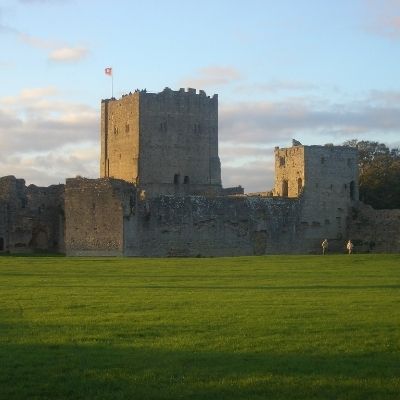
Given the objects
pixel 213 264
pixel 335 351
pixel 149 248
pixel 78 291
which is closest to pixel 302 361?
pixel 335 351

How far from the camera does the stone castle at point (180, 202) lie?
4312 cm

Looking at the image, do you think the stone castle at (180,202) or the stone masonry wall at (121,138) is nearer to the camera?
the stone castle at (180,202)

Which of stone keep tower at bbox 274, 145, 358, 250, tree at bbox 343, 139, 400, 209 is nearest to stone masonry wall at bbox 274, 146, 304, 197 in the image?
stone keep tower at bbox 274, 145, 358, 250

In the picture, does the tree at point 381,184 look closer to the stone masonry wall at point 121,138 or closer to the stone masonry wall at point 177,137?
the stone masonry wall at point 177,137

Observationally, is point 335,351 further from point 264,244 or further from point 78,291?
point 264,244

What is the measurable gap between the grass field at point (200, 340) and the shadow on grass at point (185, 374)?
1 cm

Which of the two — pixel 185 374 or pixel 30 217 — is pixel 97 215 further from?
pixel 185 374

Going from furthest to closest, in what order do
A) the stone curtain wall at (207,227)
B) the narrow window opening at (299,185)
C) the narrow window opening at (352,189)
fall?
the narrow window opening at (352,189) → the narrow window opening at (299,185) → the stone curtain wall at (207,227)

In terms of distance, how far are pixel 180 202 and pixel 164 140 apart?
18.9 meters

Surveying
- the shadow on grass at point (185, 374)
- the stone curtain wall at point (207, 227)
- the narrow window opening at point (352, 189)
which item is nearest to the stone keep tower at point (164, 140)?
the narrow window opening at point (352, 189)

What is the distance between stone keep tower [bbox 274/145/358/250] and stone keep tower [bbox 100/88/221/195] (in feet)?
35.9

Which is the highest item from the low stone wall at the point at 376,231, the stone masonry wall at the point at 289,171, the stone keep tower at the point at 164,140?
the stone keep tower at the point at 164,140

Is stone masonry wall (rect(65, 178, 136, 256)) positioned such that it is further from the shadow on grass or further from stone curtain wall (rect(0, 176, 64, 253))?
the shadow on grass

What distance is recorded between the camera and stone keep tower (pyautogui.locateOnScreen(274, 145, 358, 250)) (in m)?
52.3
